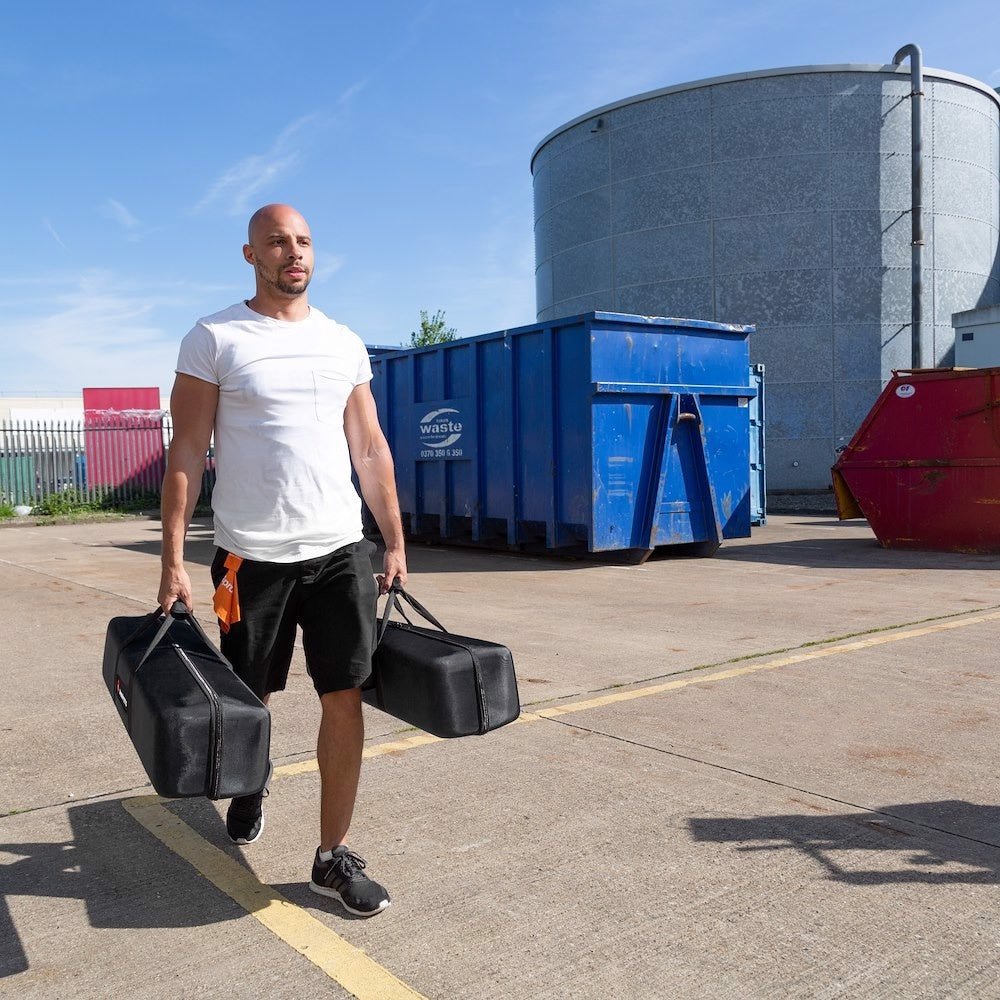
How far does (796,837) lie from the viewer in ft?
11.3

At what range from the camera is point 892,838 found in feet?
11.2

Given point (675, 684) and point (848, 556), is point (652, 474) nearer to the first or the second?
point (848, 556)

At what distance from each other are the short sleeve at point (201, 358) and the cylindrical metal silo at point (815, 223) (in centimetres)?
1957

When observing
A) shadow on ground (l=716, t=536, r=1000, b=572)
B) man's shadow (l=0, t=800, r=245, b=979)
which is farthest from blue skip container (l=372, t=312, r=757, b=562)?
Result: man's shadow (l=0, t=800, r=245, b=979)

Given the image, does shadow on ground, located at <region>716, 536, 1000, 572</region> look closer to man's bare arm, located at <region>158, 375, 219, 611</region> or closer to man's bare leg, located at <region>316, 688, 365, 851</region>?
man's bare leg, located at <region>316, 688, 365, 851</region>

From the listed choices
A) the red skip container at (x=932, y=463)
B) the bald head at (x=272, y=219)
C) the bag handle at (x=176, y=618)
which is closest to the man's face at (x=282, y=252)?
the bald head at (x=272, y=219)

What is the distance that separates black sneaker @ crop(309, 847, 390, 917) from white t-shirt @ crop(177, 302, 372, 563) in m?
0.86

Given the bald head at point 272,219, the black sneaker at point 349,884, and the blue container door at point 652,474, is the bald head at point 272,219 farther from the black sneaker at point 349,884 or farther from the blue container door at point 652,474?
the blue container door at point 652,474

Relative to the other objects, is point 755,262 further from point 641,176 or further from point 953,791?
point 953,791

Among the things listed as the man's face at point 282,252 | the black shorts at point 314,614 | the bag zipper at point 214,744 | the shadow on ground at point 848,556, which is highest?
the man's face at point 282,252

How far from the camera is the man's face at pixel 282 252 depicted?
300 cm

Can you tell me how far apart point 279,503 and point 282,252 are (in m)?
0.71

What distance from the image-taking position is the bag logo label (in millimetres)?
13266

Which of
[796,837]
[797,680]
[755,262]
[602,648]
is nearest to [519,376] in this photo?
[602,648]
